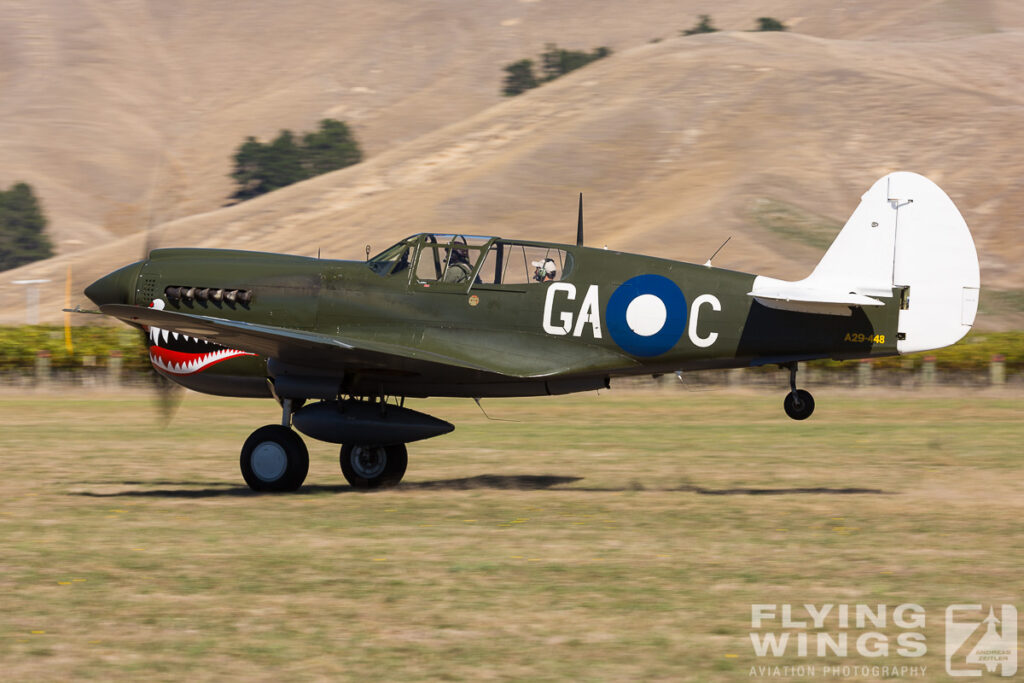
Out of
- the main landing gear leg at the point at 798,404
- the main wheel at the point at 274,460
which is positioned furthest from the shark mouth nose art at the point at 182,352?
the main landing gear leg at the point at 798,404

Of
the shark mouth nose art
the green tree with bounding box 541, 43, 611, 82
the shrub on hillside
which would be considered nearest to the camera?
the shark mouth nose art

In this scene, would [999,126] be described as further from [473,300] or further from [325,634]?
[325,634]

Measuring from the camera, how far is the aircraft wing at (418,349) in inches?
496

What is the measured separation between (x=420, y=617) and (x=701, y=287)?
6404 mm

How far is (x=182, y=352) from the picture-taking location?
1384 cm

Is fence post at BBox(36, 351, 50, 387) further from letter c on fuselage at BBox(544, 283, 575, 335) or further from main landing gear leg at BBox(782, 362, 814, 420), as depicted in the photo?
main landing gear leg at BBox(782, 362, 814, 420)

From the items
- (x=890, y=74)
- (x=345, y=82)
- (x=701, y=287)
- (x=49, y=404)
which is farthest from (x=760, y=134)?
(x=345, y=82)

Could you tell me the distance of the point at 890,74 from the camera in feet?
316

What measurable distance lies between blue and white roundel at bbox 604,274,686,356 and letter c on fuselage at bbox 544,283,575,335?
0.41 meters

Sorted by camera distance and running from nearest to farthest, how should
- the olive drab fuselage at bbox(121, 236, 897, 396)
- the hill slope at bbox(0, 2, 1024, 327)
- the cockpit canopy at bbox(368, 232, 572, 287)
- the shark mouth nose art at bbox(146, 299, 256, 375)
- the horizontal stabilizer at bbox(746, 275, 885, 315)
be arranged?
1. the horizontal stabilizer at bbox(746, 275, 885, 315)
2. the olive drab fuselage at bbox(121, 236, 897, 396)
3. the cockpit canopy at bbox(368, 232, 572, 287)
4. the shark mouth nose art at bbox(146, 299, 256, 375)
5. the hill slope at bbox(0, 2, 1024, 327)

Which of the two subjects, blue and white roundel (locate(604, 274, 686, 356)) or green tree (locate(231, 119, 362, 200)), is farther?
green tree (locate(231, 119, 362, 200))

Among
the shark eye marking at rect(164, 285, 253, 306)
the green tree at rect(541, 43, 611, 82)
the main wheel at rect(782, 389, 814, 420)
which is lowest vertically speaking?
the main wheel at rect(782, 389, 814, 420)

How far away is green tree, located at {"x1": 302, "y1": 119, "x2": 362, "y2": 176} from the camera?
14225 cm

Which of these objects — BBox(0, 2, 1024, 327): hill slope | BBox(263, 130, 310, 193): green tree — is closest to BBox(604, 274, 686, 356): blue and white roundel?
BBox(0, 2, 1024, 327): hill slope
